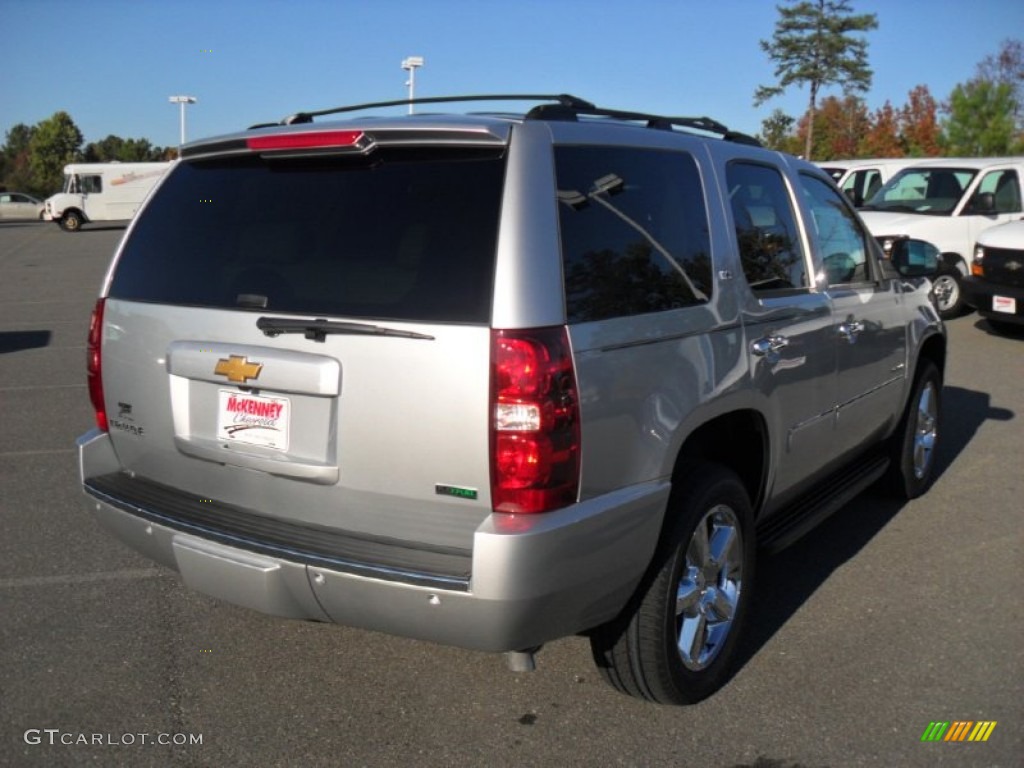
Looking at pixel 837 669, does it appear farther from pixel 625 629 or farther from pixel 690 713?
pixel 625 629

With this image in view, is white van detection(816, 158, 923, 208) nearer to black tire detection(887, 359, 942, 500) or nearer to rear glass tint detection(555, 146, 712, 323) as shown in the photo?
black tire detection(887, 359, 942, 500)

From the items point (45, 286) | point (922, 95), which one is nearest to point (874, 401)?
point (45, 286)

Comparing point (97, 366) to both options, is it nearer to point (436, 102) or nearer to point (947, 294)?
point (436, 102)

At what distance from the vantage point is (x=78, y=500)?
5457 millimetres

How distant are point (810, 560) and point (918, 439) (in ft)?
4.54

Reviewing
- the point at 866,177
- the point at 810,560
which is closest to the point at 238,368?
the point at 810,560

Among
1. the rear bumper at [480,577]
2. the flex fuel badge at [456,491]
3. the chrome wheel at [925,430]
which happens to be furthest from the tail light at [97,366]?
the chrome wheel at [925,430]

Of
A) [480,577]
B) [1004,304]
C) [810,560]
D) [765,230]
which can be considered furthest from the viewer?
[1004,304]

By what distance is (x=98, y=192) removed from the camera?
133ft

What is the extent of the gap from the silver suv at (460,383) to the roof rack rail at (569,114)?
0.02 meters

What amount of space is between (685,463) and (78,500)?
12.0 ft

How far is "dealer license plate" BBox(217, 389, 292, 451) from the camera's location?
2979 millimetres

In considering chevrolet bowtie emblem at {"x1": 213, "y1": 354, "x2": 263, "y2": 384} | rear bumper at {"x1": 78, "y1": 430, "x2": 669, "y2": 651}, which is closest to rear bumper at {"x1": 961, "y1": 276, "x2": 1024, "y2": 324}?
rear bumper at {"x1": 78, "y1": 430, "x2": 669, "y2": 651}

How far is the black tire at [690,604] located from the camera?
124 inches
